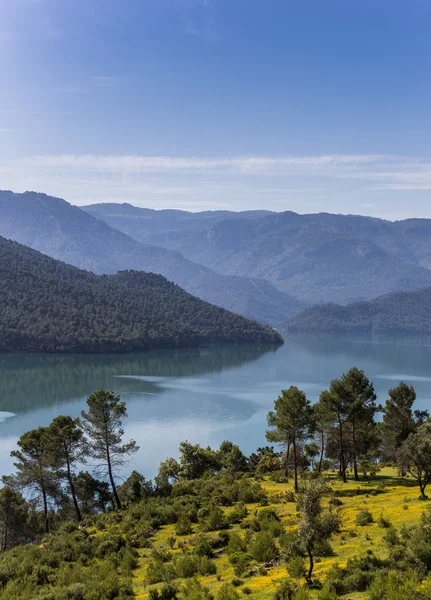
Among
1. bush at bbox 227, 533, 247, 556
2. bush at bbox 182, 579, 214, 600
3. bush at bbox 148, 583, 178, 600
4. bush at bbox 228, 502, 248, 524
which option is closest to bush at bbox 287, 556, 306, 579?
bush at bbox 182, 579, 214, 600

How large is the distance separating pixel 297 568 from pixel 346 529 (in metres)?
5.57

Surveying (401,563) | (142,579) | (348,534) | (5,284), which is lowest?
(142,579)

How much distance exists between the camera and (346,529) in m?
21.7

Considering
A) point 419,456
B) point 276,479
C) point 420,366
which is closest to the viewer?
point 419,456

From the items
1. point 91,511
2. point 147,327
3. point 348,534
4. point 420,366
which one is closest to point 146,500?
point 91,511

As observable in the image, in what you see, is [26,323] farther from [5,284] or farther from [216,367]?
[216,367]

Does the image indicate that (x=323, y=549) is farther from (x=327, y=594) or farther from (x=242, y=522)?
(x=242, y=522)

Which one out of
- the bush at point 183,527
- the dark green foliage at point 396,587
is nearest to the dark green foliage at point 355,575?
the dark green foliage at point 396,587

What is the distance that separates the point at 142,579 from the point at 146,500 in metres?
14.5

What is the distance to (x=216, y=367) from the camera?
140 metres

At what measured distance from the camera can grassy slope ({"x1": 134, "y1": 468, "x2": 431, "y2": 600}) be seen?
17.4 m

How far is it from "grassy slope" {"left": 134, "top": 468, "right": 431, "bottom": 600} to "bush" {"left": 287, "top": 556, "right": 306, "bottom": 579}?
1.29 feet

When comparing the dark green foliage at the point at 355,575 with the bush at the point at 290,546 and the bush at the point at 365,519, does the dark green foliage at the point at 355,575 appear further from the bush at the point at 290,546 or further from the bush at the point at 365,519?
the bush at the point at 365,519

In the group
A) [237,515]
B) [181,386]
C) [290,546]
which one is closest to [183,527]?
[237,515]
